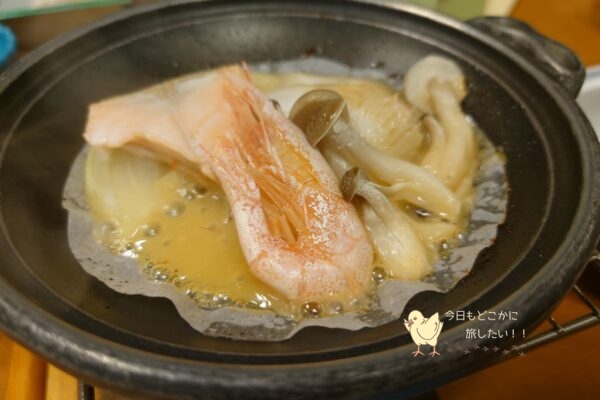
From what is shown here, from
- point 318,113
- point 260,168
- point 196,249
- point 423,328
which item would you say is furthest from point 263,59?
point 423,328

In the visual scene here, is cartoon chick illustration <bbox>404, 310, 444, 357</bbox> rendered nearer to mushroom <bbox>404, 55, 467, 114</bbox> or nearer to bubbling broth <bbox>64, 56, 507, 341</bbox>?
bubbling broth <bbox>64, 56, 507, 341</bbox>

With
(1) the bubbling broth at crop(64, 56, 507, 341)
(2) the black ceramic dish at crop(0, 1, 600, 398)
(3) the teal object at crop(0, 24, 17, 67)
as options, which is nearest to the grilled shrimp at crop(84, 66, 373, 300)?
(1) the bubbling broth at crop(64, 56, 507, 341)

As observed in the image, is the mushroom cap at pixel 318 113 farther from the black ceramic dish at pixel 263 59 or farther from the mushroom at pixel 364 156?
the black ceramic dish at pixel 263 59

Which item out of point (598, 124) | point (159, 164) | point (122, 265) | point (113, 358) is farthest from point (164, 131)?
point (598, 124)

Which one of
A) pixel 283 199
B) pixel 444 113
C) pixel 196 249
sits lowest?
pixel 196 249

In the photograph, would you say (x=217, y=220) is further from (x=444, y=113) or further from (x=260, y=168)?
(x=444, y=113)

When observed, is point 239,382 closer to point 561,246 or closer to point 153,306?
point 153,306
